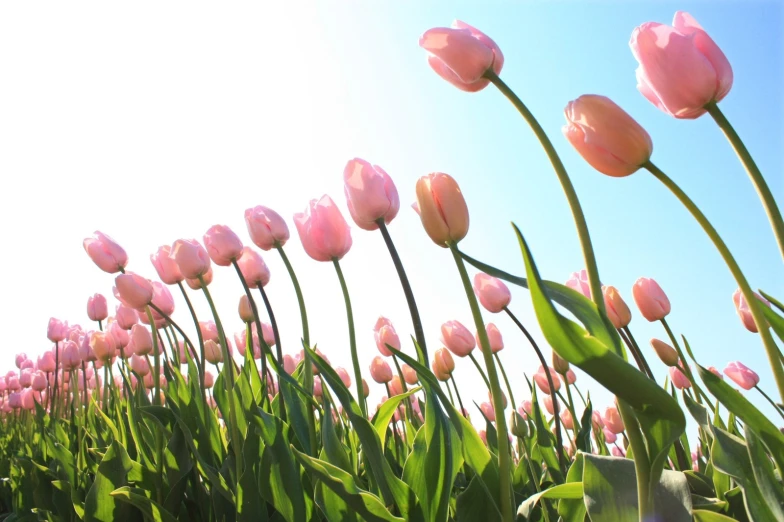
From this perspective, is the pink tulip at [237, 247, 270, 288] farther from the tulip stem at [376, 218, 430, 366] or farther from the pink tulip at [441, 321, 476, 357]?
the tulip stem at [376, 218, 430, 366]

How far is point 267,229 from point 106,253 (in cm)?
93

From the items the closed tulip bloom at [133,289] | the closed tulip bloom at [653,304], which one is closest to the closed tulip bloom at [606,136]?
the closed tulip bloom at [653,304]

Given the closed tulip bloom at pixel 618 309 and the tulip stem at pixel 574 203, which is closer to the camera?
the tulip stem at pixel 574 203

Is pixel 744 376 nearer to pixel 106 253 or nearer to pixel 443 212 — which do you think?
pixel 443 212

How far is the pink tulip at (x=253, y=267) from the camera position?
2.29 metres

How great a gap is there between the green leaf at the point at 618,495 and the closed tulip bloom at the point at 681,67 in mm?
599

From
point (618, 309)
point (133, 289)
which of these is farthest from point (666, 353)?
point (133, 289)

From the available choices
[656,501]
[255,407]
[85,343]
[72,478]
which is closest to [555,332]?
[656,501]

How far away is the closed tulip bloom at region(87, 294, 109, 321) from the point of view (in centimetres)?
363

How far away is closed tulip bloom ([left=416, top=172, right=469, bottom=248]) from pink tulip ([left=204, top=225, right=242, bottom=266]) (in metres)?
1.07

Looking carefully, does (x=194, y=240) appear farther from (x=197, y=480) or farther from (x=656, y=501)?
(x=656, y=501)

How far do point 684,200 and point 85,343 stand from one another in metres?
3.90

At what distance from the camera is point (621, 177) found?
1.00 meters

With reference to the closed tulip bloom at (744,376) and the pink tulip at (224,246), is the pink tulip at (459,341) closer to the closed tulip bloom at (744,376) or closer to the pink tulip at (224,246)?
the pink tulip at (224,246)
